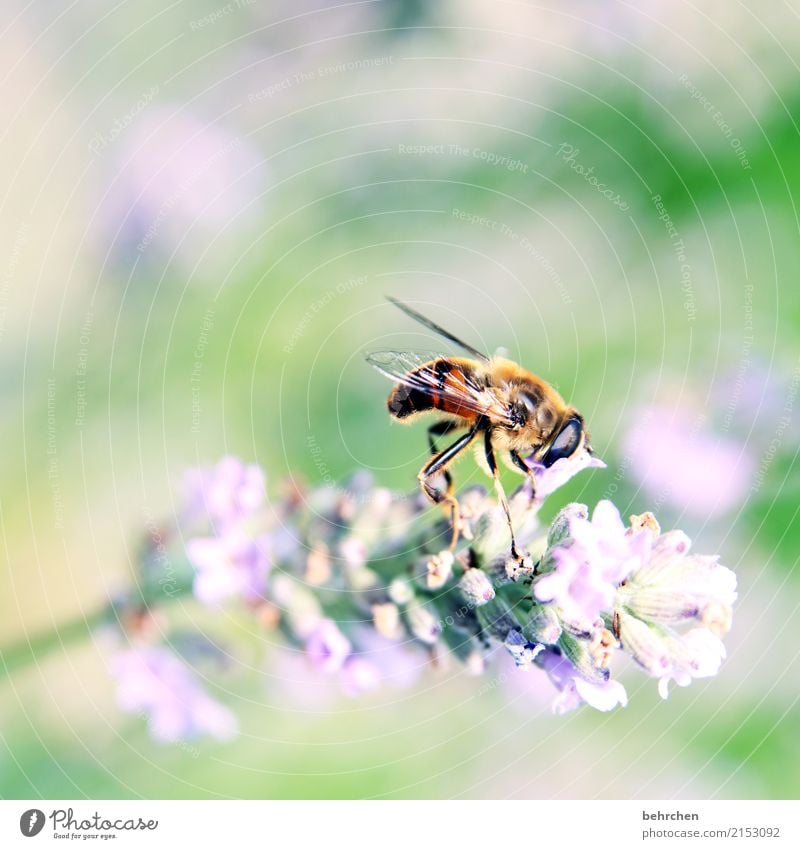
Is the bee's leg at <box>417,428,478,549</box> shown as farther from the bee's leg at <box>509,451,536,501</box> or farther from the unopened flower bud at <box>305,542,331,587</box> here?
the unopened flower bud at <box>305,542,331,587</box>

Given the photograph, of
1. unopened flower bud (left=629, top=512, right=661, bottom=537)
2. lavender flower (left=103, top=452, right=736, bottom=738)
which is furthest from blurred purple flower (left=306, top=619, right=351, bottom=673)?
unopened flower bud (left=629, top=512, right=661, bottom=537)

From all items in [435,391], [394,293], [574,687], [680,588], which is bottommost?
[574,687]

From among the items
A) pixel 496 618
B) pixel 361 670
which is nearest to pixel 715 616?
pixel 496 618

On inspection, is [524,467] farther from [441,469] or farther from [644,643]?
[644,643]

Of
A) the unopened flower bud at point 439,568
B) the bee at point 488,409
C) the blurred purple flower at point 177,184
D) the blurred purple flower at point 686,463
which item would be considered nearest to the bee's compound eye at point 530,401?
the bee at point 488,409

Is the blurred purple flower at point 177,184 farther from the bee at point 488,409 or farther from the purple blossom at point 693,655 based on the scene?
the purple blossom at point 693,655

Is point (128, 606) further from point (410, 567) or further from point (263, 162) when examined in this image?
point (263, 162)
